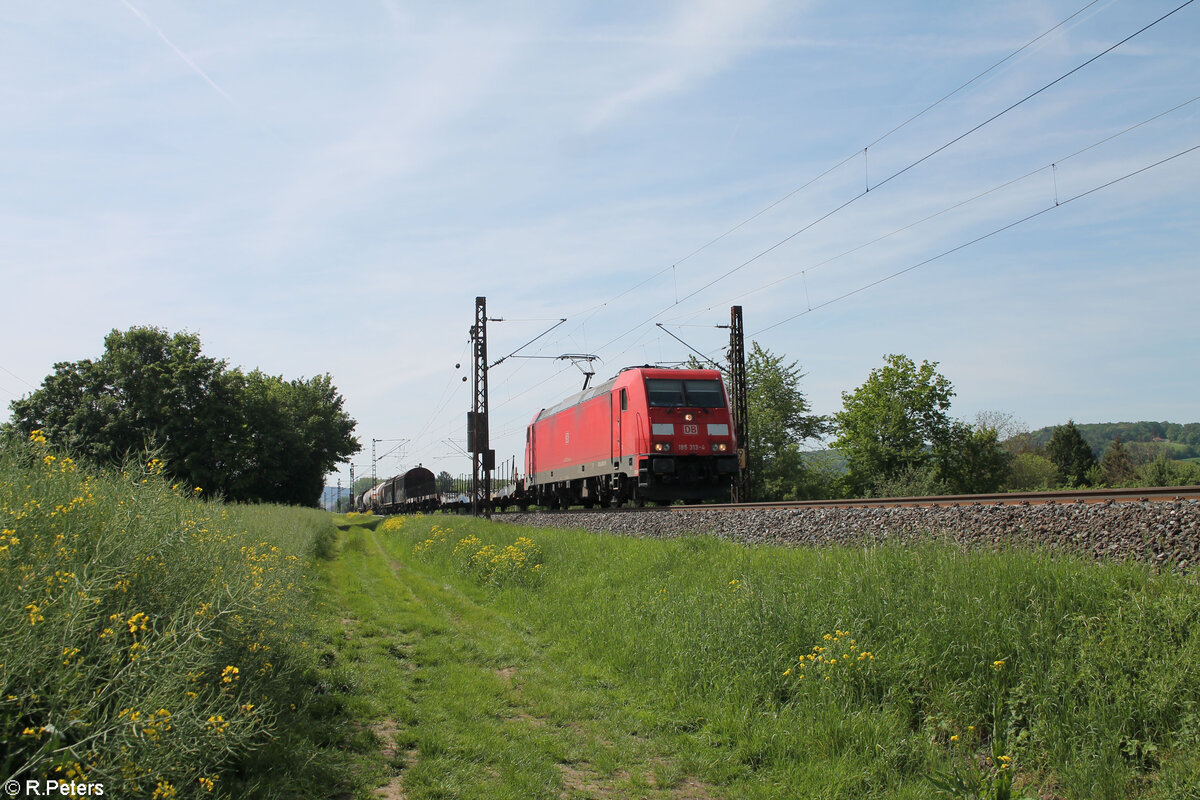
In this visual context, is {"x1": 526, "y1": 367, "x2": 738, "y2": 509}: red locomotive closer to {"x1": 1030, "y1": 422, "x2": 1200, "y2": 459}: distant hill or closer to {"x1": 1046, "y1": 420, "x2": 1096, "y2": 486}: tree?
{"x1": 1046, "y1": 420, "x2": 1096, "y2": 486}: tree

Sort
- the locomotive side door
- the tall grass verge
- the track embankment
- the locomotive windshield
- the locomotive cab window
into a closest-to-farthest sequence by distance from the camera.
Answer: the tall grass verge → the track embankment → the locomotive windshield → the locomotive cab window → the locomotive side door

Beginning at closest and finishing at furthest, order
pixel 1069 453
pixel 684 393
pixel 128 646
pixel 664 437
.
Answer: pixel 128 646
pixel 664 437
pixel 684 393
pixel 1069 453

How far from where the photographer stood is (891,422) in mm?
54469

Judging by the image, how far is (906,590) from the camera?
6.45m

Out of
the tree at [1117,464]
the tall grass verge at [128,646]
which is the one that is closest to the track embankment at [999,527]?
the tall grass verge at [128,646]

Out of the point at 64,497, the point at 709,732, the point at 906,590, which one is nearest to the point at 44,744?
the point at 64,497

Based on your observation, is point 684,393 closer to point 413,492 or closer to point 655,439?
point 655,439

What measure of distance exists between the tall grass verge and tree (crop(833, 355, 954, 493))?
→ 52.8 metres

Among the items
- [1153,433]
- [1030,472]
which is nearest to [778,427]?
[1030,472]

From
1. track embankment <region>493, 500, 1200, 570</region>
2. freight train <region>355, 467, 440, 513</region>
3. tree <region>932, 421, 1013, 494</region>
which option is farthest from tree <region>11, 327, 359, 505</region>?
tree <region>932, 421, 1013, 494</region>

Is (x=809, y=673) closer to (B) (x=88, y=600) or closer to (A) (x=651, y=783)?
(A) (x=651, y=783)

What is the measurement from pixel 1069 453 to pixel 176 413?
231 feet

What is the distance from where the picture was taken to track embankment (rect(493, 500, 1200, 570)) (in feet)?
20.9

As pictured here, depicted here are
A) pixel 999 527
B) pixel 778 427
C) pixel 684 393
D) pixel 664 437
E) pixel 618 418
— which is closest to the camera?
pixel 999 527
